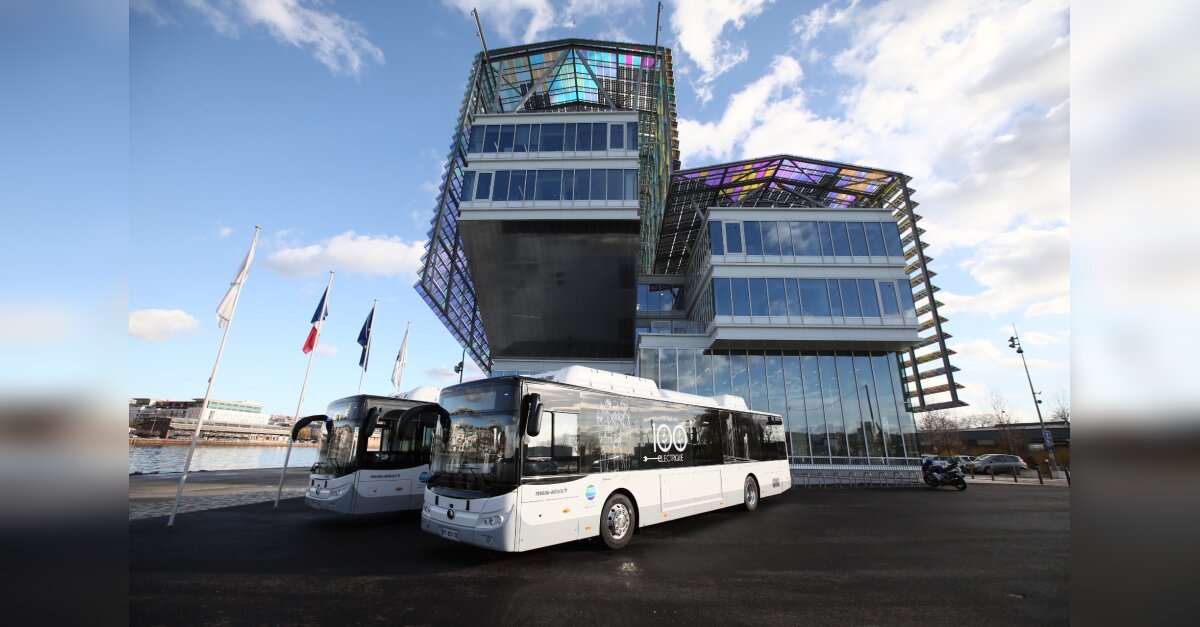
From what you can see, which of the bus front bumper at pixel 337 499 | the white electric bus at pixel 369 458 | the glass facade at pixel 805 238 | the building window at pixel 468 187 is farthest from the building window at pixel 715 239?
the bus front bumper at pixel 337 499

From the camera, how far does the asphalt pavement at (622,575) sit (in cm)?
553

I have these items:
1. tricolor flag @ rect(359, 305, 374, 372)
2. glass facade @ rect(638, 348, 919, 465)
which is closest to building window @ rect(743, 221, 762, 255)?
glass facade @ rect(638, 348, 919, 465)

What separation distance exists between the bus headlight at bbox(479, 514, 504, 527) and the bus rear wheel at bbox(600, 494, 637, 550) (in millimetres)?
2113

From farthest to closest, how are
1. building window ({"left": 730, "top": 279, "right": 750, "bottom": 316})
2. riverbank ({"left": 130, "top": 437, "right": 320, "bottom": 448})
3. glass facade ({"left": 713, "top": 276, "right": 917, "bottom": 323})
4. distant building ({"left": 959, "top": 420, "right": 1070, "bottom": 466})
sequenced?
riverbank ({"left": 130, "top": 437, "right": 320, "bottom": 448}) < distant building ({"left": 959, "top": 420, "right": 1070, "bottom": 466}) < building window ({"left": 730, "top": 279, "right": 750, "bottom": 316}) < glass facade ({"left": 713, "top": 276, "right": 917, "bottom": 323})

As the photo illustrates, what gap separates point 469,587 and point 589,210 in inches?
899

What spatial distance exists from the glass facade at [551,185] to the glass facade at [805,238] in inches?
227

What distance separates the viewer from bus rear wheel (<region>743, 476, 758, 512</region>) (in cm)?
1321

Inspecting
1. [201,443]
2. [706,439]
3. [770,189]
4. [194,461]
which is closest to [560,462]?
[706,439]

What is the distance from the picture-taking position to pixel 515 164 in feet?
93.4

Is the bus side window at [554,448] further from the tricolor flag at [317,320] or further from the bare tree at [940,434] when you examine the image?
the bare tree at [940,434]

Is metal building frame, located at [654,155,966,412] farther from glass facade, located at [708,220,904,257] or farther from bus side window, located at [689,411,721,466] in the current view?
bus side window, located at [689,411,721,466]

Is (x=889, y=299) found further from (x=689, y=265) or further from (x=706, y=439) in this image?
(x=706, y=439)
